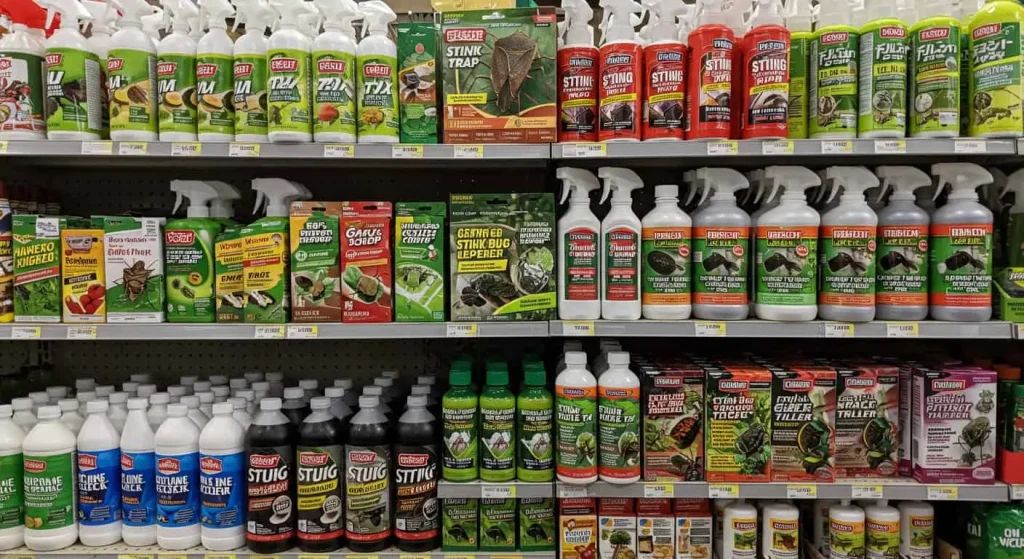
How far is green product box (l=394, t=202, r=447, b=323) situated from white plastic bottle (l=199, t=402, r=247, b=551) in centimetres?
62

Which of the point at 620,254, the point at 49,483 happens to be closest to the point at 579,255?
the point at 620,254

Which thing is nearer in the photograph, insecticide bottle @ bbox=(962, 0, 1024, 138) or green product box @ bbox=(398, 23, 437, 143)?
insecticide bottle @ bbox=(962, 0, 1024, 138)

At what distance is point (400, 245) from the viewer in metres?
1.82

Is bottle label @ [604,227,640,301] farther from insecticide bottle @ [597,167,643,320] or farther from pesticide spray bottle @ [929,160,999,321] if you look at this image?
pesticide spray bottle @ [929,160,999,321]

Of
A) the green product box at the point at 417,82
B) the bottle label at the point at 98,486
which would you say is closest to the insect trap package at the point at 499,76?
the green product box at the point at 417,82

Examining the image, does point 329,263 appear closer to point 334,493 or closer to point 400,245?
point 400,245

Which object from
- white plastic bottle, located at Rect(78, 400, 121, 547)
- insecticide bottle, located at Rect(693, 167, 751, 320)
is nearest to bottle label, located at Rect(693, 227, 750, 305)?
insecticide bottle, located at Rect(693, 167, 751, 320)

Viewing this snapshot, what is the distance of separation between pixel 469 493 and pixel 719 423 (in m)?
0.80

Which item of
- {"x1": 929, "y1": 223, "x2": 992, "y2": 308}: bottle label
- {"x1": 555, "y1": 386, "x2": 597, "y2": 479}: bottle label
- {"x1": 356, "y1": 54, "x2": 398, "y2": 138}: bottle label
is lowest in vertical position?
{"x1": 555, "y1": 386, "x2": 597, "y2": 479}: bottle label

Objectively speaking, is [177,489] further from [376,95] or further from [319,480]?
[376,95]

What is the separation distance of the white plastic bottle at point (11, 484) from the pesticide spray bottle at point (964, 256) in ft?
9.40

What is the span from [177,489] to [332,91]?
1.30 metres

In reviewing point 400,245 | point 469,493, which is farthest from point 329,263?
point 469,493

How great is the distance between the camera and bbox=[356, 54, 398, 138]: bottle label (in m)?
1.77
